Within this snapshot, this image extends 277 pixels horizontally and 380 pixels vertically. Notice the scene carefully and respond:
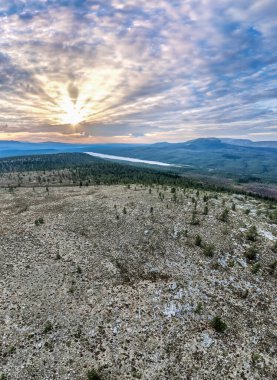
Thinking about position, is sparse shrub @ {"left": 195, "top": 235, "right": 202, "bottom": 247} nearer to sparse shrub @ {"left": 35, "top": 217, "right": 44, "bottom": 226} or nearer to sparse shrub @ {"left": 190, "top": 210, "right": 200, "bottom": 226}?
sparse shrub @ {"left": 190, "top": 210, "right": 200, "bottom": 226}

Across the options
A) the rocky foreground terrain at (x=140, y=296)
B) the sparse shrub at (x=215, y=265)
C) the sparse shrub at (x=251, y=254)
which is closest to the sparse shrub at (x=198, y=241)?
the rocky foreground terrain at (x=140, y=296)

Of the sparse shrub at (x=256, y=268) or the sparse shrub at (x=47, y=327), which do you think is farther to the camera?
the sparse shrub at (x=256, y=268)

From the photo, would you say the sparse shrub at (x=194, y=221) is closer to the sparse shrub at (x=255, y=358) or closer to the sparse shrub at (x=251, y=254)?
the sparse shrub at (x=251, y=254)

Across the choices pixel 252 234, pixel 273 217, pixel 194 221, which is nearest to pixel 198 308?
pixel 252 234

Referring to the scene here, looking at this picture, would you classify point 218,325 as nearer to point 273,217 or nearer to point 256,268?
point 256,268

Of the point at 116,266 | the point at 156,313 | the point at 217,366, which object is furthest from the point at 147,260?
the point at 217,366
